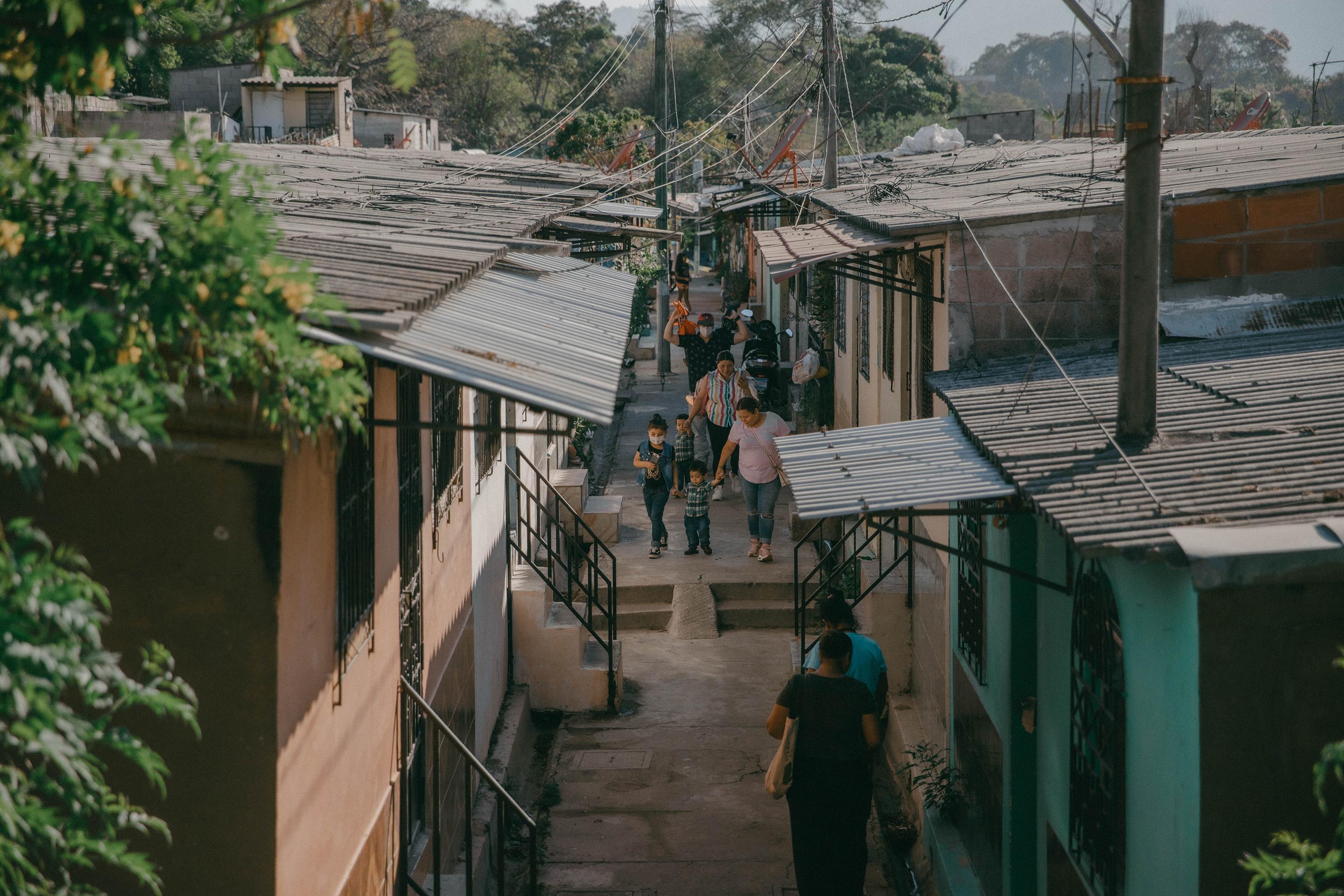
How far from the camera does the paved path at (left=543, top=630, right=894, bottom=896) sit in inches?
297

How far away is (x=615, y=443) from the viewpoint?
744 inches

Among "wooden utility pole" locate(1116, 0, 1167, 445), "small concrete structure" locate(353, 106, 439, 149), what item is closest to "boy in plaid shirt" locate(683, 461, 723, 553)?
"wooden utility pole" locate(1116, 0, 1167, 445)

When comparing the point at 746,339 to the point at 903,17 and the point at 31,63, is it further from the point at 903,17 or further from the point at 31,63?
the point at 31,63

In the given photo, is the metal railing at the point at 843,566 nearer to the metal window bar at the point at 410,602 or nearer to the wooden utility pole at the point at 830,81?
the metal window bar at the point at 410,602

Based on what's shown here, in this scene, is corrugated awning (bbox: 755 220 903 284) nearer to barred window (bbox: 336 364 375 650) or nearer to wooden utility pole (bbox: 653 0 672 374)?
barred window (bbox: 336 364 375 650)

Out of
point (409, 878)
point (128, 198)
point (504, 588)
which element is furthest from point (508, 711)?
point (128, 198)

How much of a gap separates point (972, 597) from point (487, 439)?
3952 mm

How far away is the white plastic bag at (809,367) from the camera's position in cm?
1505

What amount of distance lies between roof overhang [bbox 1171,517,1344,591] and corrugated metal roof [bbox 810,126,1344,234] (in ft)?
7.71

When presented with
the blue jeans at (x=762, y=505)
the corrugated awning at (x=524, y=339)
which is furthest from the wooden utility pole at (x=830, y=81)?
the corrugated awning at (x=524, y=339)

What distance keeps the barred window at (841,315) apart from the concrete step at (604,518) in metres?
3.32

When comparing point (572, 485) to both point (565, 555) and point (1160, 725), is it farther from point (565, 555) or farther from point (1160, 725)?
point (1160, 725)

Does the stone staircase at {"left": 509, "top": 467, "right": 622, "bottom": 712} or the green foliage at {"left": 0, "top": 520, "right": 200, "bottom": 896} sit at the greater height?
the green foliage at {"left": 0, "top": 520, "right": 200, "bottom": 896}

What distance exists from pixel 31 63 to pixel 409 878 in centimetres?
401
